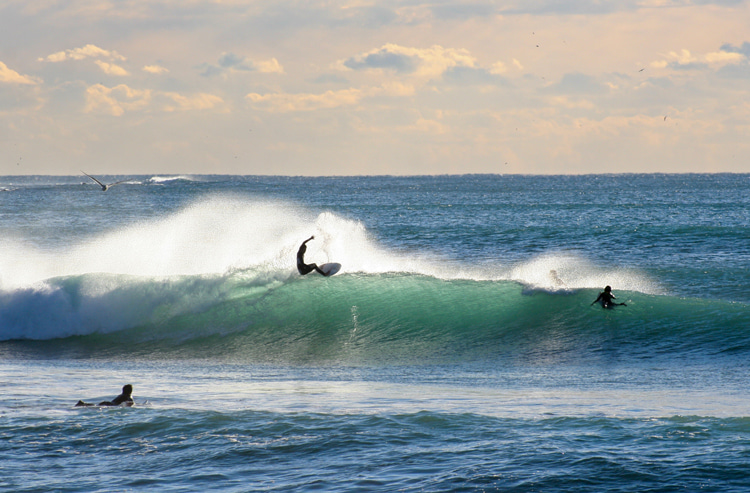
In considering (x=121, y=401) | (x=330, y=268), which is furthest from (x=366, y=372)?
(x=330, y=268)

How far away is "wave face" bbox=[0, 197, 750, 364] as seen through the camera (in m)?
14.6

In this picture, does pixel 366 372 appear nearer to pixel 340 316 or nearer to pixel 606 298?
Answer: pixel 340 316

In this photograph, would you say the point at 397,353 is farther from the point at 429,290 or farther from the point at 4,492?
the point at 4,492

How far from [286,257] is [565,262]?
12.4 meters

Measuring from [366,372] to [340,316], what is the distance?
14.2 ft

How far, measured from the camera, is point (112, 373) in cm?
1299

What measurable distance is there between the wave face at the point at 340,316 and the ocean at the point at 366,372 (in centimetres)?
6

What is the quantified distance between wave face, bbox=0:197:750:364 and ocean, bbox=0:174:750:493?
0.21ft

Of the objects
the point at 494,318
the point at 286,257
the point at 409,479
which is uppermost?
the point at 286,257

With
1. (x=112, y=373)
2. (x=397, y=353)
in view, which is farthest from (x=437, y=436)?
(x=112, y=373)

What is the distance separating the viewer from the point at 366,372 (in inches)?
509

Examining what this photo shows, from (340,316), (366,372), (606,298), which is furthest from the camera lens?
(340,316)

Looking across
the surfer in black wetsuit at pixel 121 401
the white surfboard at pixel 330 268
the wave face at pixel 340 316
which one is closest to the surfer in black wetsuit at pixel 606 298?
the wave face at pixel 340 316

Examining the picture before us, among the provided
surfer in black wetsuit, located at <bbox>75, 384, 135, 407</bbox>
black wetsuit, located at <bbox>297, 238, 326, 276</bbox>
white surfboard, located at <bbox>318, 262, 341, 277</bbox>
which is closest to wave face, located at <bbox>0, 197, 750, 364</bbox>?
white surfboard, located at <bbox>318, 262, 341, 277</bbox>
